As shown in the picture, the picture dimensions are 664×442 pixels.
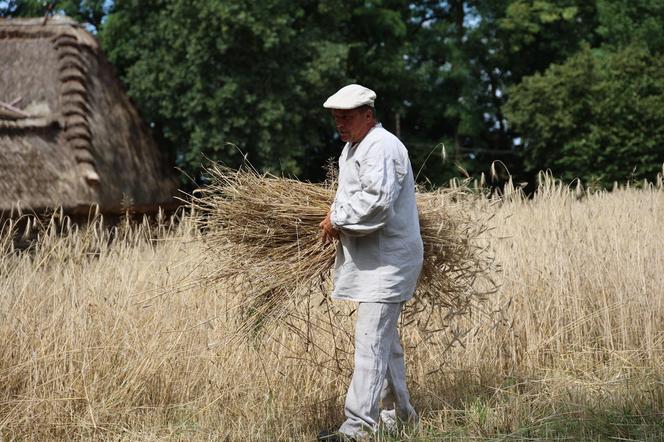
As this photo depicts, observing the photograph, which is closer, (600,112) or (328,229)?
(328,229)

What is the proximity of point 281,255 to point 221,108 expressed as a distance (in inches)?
429

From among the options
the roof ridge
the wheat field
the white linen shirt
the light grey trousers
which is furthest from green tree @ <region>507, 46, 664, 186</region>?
the light grey trousers

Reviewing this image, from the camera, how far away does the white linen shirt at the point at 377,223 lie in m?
3.82

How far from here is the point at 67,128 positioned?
14.0 m

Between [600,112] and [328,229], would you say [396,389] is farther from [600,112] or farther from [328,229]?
[600,112]

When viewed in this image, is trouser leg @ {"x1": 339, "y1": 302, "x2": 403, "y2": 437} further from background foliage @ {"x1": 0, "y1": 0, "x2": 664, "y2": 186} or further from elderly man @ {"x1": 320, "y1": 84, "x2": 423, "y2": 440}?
background foliage @ {"x1": 0, "y1": 0, "x2": 664, "y2": 186}

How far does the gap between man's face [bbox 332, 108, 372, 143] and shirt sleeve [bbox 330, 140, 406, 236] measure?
4.6 inches

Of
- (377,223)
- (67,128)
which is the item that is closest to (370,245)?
(377,223)

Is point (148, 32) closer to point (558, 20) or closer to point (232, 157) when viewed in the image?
point (232, 157)

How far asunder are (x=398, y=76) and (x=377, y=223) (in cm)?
1397

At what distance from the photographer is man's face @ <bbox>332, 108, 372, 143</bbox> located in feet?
13.0

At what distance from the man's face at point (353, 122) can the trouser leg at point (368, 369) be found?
738 mm

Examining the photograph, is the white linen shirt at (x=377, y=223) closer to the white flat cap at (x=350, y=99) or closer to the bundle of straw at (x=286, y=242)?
the white flat cap at (x=350, y=99)

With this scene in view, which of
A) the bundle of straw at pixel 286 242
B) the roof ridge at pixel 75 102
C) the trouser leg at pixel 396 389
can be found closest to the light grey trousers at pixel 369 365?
the trouser leg at pixel 396 389
